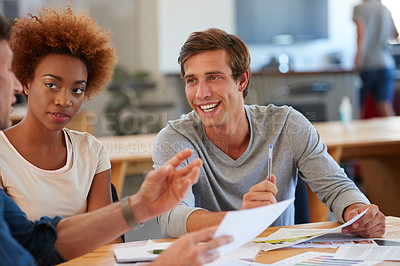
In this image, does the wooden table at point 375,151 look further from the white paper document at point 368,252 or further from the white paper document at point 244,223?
the white paper document at point 244,223

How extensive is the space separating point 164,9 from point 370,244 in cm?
620

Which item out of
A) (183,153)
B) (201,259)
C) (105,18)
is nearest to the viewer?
(201,259)

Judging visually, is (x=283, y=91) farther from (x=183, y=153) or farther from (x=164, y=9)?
(x=183, y=153)

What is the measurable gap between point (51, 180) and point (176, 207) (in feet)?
1.16

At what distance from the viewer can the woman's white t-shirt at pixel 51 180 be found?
4.66 feet

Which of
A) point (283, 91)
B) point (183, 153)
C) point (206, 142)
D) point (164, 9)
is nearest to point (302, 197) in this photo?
point (206, 142)

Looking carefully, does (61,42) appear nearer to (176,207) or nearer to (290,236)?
(176,207)

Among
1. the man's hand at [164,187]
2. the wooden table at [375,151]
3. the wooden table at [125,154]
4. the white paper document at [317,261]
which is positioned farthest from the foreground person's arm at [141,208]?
the wooden table at [375,151]

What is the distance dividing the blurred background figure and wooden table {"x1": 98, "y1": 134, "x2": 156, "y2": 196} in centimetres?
294

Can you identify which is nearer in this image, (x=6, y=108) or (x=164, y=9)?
(x=6, y=108)

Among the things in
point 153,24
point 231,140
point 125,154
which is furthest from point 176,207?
point 153,24

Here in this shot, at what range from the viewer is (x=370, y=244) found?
1341 millimetres

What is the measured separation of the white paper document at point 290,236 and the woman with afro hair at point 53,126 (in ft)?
1.64

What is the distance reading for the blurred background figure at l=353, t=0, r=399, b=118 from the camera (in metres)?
5.30
